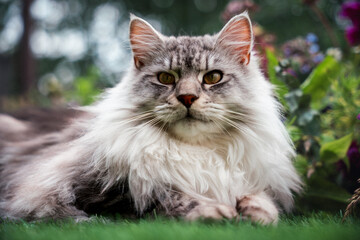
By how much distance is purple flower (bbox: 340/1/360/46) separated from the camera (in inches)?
114

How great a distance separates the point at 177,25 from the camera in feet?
26.3

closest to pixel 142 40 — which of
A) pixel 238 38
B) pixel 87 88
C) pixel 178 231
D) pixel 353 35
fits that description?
pixel 238 38

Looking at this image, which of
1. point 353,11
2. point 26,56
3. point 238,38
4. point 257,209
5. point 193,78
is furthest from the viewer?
point 26,56

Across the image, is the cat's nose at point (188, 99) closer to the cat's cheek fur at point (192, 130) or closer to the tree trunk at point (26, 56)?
the cat's cheek fur at point (192, 130)

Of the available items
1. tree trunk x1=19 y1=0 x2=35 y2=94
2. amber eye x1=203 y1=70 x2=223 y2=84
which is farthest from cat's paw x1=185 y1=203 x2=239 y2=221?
tree trunk x1=19 y1=0 x2=35 y2=94

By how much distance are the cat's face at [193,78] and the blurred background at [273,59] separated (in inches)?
11.7

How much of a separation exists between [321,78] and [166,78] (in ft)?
3.99

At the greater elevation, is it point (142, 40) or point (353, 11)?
point (353, 11)

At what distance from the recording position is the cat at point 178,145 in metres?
1.84

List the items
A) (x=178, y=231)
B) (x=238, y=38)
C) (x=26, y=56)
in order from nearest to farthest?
(x=178, y=231)
(x=238, y=38)
(x=26, y=56)

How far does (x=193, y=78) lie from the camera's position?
6.38 ft

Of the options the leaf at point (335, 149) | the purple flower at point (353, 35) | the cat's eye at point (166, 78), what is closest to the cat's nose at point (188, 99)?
the cat's eye at point (166, 78)

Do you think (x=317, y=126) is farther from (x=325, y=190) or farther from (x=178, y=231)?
(x=178, y=231)

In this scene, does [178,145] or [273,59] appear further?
[273,59]
